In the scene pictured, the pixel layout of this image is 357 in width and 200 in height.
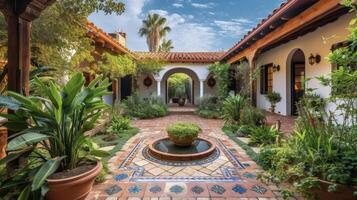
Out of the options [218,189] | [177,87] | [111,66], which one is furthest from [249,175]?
[177,87]

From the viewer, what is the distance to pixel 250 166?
356 cm

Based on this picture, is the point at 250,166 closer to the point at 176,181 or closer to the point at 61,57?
the point at 176,181

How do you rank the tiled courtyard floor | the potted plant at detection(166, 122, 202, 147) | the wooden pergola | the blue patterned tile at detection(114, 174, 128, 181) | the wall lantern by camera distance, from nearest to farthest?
1. the wooden pergola
2. the tiled courtyard floor
3. the blue patterned tile at detection(114, 174, 128, 181)
4. the potted plant at detection(166, 122, 202, 147)
5. the wall lantern

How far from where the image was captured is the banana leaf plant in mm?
2008

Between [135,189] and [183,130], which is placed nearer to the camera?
[135,189]

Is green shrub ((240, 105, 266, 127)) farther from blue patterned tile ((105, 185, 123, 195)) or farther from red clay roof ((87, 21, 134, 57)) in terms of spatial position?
red clay roof ((87, 21, 134, 57))

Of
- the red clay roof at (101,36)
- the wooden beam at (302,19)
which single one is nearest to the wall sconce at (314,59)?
the wooden beam at (302,19)

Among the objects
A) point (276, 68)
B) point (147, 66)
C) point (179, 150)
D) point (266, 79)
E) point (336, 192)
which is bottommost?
point (179, 150)

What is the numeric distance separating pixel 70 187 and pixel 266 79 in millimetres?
Answer: 9835

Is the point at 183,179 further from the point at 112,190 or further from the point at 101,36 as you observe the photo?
the point at 101,36

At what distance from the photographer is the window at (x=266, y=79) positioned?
9.70 m

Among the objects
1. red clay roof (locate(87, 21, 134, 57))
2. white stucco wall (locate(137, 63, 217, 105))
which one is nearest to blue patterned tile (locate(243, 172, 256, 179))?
red clay roof (locate(87, 21, 134, 57))

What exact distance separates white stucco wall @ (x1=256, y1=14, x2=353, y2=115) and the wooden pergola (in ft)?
15.5

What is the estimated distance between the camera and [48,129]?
88.4 inches
